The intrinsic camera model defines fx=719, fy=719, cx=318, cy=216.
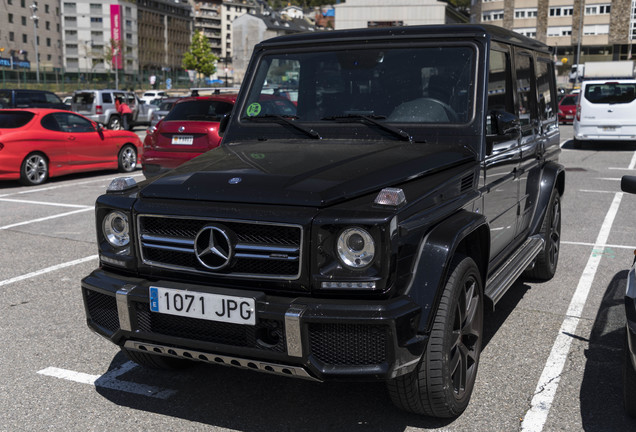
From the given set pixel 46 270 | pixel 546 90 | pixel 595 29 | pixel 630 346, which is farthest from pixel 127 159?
pixel 595 29

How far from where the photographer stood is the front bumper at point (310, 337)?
3016mm

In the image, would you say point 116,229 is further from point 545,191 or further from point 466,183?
point 545,191

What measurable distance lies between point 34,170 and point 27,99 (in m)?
13.2

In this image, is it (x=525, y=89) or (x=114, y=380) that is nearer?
(x=114, y=380)

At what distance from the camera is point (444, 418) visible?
3.62 metres

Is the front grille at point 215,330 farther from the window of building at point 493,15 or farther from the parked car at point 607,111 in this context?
the window of building at point 493,15

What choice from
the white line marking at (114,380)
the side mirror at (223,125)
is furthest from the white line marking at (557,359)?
→ the side mirror at (223,125)

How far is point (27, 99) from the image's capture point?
83.7 ft

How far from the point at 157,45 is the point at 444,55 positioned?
142422 mm

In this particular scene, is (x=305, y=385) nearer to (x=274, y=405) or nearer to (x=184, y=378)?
(x=274, y=405)

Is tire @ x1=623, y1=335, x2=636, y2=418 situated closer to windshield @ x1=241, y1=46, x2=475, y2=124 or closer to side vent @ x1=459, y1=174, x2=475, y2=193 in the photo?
side vent @ x1=459, y1=174, x2=475, y2=193

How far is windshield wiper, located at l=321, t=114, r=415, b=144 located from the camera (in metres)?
4.27

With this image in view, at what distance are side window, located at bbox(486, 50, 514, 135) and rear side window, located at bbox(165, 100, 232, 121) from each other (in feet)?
25.3

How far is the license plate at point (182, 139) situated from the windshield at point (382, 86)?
7.02 m
